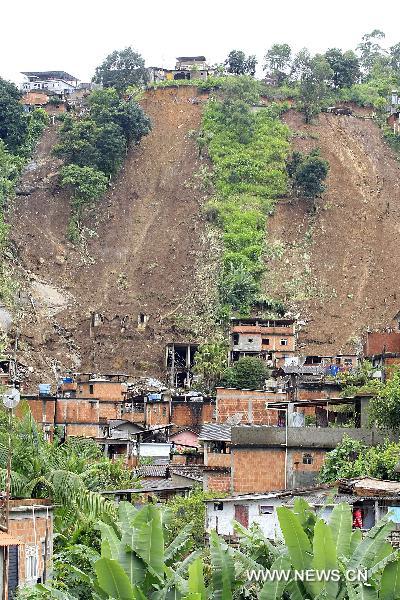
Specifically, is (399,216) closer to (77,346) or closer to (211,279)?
(211,279)

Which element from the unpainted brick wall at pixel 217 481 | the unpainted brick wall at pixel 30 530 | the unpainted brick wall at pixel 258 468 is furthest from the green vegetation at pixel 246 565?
the unpainted brick wall at pixel 217 481

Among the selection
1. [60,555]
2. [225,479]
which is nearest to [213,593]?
[60,555]

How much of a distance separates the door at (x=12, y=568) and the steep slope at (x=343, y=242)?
52.2 metres

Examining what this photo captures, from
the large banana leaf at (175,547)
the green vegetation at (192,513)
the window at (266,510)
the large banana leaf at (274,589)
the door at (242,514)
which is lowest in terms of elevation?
the green vegetation at (192,513)

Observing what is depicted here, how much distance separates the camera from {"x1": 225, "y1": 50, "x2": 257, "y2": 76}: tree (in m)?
95.2

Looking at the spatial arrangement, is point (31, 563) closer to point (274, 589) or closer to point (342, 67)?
point (274, 589)

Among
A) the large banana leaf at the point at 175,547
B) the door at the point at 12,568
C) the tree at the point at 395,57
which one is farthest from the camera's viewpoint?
the tree at the point at 395,57

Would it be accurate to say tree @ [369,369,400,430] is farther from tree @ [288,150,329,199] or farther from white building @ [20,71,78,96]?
white building @ [20,71,78,96]

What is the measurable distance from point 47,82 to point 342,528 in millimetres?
88508

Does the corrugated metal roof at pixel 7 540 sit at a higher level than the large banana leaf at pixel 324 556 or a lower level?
lower

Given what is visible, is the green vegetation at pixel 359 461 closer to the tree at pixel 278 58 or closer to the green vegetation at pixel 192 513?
the green vegetation at pixel 192 513

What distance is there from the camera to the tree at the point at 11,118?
285ft

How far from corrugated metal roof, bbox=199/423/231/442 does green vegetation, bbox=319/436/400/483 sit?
3.82 meters

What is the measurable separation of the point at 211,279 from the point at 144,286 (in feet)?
13.7
